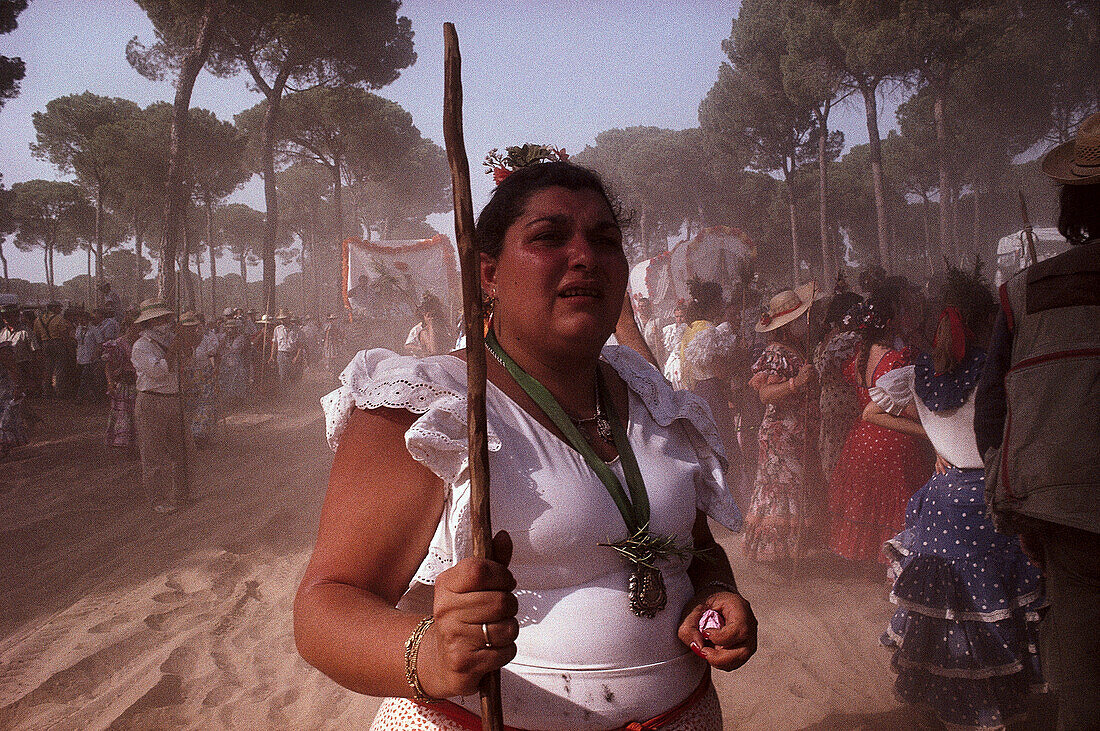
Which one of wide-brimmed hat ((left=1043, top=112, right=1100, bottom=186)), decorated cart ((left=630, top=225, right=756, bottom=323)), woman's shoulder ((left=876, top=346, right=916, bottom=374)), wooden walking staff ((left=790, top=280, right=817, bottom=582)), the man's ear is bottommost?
wooden walking staff ((left=790, top=280, right=817, bottom=582))

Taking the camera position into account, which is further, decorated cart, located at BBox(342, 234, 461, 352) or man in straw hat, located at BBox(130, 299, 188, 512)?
decorated cart, located at BBox(342, 234, 461, 352)

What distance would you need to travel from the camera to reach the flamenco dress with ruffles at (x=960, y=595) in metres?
2.77

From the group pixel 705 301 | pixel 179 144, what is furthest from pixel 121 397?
pixel 705 301

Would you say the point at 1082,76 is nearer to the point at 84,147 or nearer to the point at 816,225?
the point at 816,225

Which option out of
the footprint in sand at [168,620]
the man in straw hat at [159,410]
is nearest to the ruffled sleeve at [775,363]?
the footprint in sand at [168,620]

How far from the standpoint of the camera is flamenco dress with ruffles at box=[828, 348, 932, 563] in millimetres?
4566

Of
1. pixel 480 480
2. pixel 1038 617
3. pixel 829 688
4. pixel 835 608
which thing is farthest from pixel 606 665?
pixel 835 608

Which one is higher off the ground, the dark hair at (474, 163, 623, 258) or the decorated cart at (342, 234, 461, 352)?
the decorated cart at (342, 234, 461, 352)

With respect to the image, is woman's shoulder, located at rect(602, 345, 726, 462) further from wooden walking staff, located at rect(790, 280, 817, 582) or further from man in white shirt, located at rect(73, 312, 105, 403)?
man in white shirt, located at rect(73, 312, 105, 403)

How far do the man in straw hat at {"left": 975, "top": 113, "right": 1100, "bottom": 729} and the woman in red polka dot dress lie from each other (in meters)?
2.26

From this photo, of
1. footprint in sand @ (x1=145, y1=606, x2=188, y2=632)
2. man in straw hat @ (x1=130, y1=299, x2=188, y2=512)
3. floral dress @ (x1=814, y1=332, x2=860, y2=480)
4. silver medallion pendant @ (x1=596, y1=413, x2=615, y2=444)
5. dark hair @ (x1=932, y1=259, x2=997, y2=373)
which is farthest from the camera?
man in straw hat @ (x1=130, y1=299, x2=188, y2=512)

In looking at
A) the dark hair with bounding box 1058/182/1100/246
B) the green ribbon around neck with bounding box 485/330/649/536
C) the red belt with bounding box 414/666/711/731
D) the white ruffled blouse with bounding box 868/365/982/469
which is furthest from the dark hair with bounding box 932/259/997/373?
the red belt with bounding box 414/666/711/731

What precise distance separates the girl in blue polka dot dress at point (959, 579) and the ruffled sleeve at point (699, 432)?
1.96 m

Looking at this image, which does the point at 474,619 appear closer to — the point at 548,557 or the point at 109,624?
the point at 548,557
